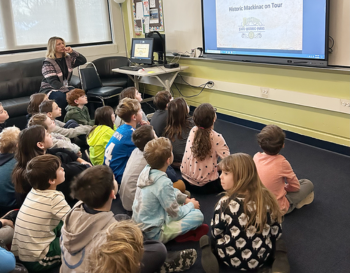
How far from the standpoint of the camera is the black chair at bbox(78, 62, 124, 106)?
4.55 m

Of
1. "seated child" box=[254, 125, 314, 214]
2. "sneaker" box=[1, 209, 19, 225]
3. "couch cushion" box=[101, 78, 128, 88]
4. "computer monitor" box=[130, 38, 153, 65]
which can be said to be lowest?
"sneaker" box=[1, 209, 19, 225]

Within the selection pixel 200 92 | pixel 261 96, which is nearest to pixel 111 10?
pixel 200 92

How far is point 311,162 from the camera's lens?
3018mm

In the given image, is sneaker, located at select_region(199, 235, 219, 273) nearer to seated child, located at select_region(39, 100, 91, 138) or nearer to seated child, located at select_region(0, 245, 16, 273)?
seated child, located at select_region(0, 245, 16, 273)

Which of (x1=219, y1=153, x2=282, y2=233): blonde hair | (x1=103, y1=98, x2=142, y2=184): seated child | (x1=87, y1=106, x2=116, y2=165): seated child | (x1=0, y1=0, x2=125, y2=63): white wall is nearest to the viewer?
(x1=219, y1=153, x2=282, y2=233): blonde hair

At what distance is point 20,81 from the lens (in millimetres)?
4711

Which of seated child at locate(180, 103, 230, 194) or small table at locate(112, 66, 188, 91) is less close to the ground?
small table at locate(112, 66, 188, 91)

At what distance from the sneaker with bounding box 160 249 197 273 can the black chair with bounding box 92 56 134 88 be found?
377 centimetres

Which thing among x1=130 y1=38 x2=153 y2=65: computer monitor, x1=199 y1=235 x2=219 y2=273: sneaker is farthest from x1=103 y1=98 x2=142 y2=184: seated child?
x1=130 y1=38 x2=153 y2=65: computer monitor

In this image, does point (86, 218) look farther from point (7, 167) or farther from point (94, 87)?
point (94, 87)

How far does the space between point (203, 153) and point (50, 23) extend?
4.07 metres

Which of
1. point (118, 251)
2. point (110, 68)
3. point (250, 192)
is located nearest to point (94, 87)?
point (110, 68)

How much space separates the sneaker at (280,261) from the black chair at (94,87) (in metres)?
3.35

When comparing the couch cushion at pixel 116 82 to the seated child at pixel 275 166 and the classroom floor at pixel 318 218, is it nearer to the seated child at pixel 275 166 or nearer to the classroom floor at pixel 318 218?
the classroom floor at pixel 318 218
